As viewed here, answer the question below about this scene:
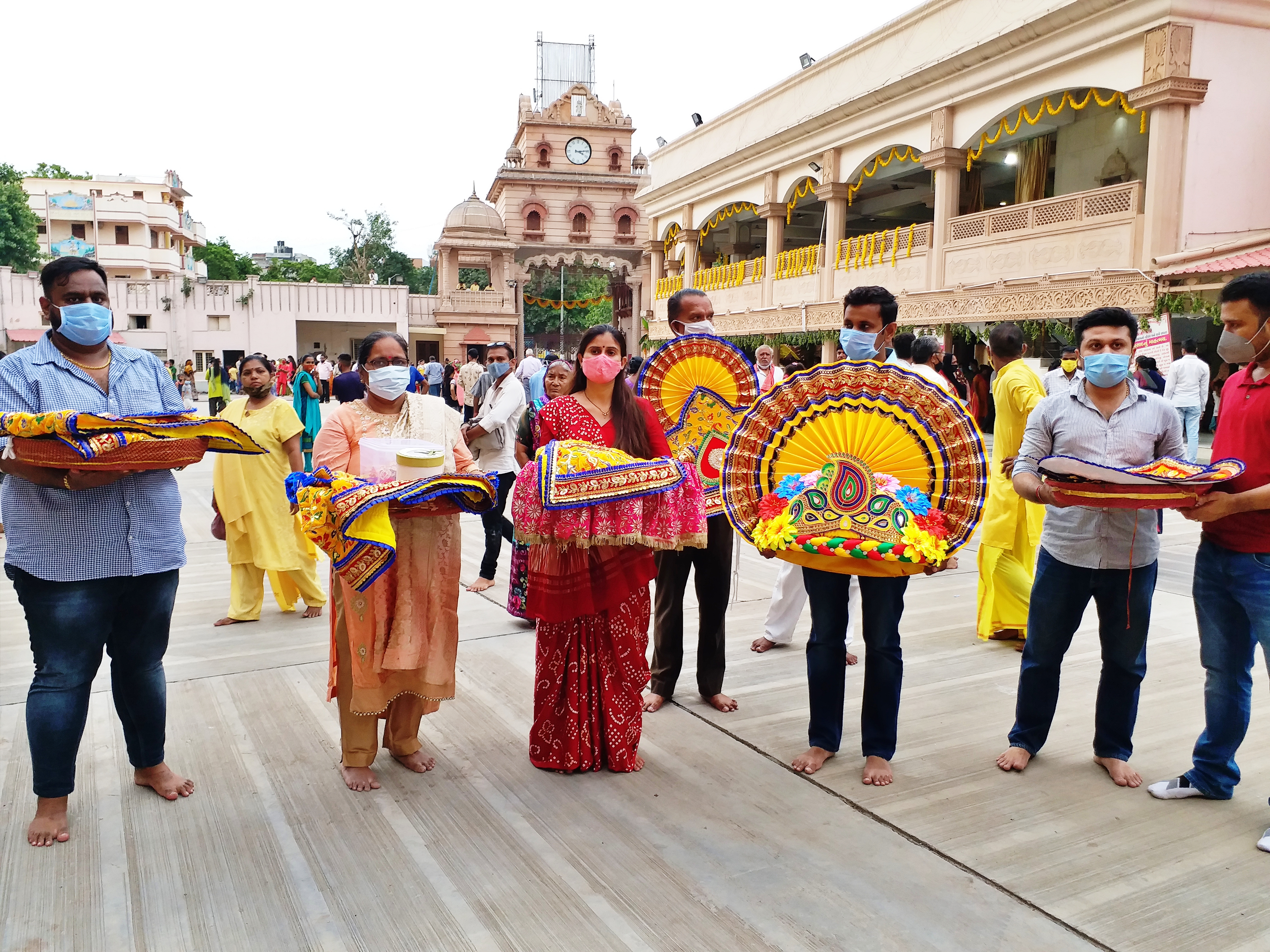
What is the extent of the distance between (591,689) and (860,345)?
1680 millimetres

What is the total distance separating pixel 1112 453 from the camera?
3.25 m

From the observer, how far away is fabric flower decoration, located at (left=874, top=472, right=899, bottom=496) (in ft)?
10.8

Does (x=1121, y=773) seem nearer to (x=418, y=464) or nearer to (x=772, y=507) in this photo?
(x=772, y=507)

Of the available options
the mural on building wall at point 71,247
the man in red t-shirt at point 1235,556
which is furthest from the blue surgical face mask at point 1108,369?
the mural on building wall at point 71,247

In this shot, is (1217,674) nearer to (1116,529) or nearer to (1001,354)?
(1116,529)

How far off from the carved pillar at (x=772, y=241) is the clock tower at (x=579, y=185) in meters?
22.7

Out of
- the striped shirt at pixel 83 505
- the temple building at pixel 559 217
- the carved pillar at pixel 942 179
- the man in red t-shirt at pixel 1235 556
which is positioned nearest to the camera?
the striped shirt at pixel 83 505

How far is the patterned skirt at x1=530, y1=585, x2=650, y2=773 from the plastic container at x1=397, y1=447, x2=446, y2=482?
747 mm

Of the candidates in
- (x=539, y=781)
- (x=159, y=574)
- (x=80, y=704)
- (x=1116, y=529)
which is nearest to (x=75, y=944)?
(x=80, y=704)

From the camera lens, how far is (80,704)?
301cm

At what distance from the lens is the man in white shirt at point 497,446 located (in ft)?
21.0

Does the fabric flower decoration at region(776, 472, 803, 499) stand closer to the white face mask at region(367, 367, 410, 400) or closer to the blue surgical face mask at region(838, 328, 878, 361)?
the blue surgical face mask at region(838, 328, 878, 361)

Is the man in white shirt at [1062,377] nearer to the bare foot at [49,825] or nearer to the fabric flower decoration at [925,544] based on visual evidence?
the fabric flower decoration at [925,544]

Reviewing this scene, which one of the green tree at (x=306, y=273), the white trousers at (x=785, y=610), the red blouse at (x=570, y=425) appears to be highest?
the green tree at (x=306, y=273)
